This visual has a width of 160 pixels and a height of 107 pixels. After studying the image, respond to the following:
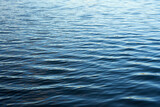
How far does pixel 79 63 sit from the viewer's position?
11.9 m

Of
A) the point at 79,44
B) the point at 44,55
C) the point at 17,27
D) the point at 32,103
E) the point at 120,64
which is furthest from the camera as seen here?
the point at 17,27

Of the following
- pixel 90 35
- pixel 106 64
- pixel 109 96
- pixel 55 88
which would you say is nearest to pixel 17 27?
pixel 90 35

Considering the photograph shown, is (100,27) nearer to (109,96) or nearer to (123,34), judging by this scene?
(123,34)

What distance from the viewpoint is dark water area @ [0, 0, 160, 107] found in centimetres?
855

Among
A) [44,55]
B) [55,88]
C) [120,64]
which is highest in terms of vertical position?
[44,55]

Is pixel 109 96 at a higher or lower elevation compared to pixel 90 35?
lower

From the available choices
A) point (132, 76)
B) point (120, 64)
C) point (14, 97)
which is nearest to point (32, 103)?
point (14, 97)

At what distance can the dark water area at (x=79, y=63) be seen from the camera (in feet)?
28.0

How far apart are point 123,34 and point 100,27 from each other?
273 centimetres

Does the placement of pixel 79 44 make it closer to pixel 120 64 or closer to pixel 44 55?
pixel 44 55

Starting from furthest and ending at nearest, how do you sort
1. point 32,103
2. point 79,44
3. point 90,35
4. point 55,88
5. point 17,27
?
1. point 17,27
2. point 90,35
3. point 79,44
4. point 55,88
5. point 32,103

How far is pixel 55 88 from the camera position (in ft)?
30.1

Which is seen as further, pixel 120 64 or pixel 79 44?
pixel 79 44

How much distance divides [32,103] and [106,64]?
4613mm
